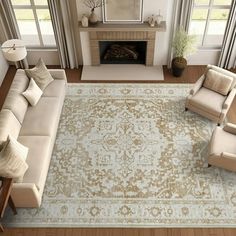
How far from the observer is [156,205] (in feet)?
16.7

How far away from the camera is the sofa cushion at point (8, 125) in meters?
5.04

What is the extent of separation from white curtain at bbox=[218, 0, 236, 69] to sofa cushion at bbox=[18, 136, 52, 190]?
173 inches

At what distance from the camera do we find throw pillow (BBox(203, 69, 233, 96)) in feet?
20.1

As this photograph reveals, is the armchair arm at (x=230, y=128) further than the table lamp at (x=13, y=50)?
No

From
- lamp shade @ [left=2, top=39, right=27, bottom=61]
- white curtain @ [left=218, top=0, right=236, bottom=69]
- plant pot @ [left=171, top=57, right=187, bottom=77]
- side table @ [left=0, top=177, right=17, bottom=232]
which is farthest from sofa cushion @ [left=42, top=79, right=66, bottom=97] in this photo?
white curtain @ [left=218, top=0, right=236, bottom=69]

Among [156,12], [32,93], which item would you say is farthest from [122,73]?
[32,93]

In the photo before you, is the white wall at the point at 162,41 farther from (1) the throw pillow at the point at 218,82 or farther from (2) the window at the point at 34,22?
(1) the throw pillow at the point at 218,82

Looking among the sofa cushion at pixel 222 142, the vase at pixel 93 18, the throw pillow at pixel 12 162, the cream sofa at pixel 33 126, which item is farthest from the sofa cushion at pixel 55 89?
the sofa cushion at pixel 222 142

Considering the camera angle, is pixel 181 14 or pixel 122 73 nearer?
pixel 181 14

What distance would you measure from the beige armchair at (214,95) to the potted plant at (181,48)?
734 millimetres

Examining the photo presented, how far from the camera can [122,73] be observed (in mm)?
7457

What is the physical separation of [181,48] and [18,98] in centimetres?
356

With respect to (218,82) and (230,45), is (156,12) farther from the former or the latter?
(218,82)

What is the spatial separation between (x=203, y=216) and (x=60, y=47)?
471 cm
